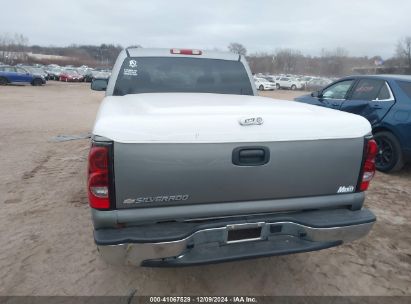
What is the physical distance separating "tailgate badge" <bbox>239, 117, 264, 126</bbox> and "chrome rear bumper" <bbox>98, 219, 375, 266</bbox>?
2.31 ft

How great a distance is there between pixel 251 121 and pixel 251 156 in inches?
9.6

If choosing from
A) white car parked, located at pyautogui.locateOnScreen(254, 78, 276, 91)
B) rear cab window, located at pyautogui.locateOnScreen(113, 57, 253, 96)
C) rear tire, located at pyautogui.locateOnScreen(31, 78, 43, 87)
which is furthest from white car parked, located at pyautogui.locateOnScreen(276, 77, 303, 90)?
rear cab window, located at pyautogui.locateOnScreen(113, 57, 253, 96)

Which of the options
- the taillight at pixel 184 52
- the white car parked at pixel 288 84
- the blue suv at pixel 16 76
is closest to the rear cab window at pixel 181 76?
the taillight at pixel 184 52

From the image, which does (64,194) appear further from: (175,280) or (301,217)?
(301,217)

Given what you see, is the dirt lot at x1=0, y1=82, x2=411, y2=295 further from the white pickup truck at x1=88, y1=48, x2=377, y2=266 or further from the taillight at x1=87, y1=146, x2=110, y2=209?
the taillight at x1=87, y1=146, x2=110, y2=209

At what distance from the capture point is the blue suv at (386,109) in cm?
602

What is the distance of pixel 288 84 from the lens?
47031mm

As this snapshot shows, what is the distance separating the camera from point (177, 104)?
2.93m

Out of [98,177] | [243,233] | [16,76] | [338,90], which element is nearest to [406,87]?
[338,90]

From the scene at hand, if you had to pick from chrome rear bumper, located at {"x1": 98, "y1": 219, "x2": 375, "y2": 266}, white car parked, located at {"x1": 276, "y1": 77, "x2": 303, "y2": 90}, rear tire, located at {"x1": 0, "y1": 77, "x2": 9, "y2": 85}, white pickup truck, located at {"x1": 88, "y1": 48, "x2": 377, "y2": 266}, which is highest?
white pickup truck, located at {"x1": 88, "y1": 48, "x2": 377, "y2": 266}

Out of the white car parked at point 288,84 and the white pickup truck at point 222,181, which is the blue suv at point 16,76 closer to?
the white car parked at point 288,84

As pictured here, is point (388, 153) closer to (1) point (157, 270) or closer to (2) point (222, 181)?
(1) point (157, 270)

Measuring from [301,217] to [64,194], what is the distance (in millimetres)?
3605

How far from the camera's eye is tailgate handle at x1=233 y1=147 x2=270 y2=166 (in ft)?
8.15
